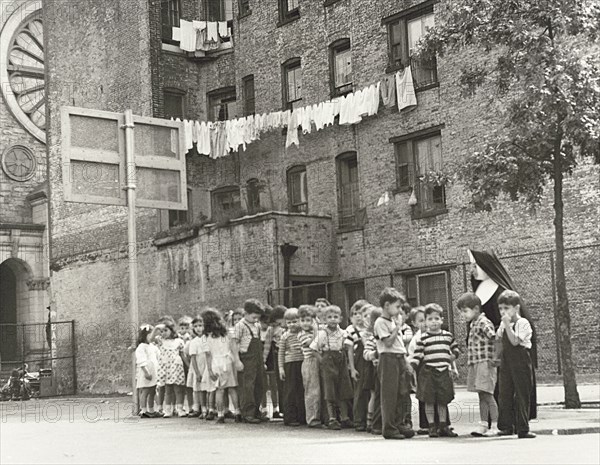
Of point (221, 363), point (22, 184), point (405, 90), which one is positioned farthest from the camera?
point (22, 184)

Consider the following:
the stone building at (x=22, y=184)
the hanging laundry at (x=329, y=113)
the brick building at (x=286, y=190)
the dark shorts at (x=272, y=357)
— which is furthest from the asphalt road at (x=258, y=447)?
the stone building at (x=22, y=184)

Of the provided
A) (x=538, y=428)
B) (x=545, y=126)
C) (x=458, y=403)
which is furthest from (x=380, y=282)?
(x=538, y=428)

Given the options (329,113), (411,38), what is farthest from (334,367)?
(329,113)

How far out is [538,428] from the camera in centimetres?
1366

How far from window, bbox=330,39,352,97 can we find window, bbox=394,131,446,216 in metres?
3.00

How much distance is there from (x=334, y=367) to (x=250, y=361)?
7.26ft

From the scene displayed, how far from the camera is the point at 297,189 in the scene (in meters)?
33.1

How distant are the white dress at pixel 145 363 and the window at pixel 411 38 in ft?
42.7

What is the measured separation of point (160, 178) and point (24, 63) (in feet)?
127

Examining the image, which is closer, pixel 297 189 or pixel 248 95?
pixel 297 189

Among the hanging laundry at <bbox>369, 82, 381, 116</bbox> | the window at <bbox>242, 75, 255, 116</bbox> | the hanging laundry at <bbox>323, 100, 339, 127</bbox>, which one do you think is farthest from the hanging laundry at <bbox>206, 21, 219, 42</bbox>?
the hanging laundry at <bbox>369, 82, 381, 116</bbox>

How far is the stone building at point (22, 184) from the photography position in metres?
51.3

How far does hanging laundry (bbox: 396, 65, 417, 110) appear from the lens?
28.9 meters

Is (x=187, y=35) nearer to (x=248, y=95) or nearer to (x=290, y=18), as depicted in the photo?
(x=248, y=95)
